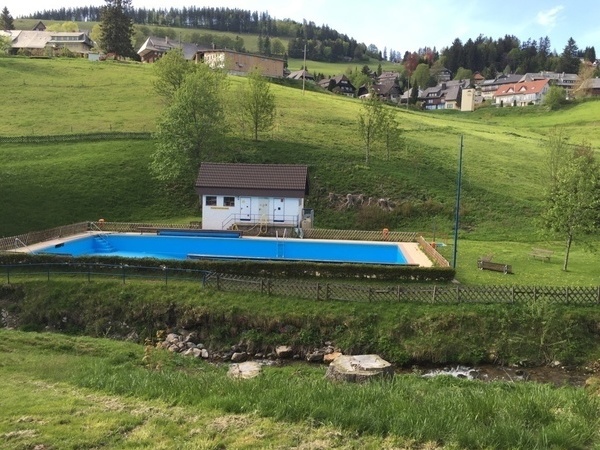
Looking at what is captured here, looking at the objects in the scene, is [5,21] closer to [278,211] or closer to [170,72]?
[170,72]

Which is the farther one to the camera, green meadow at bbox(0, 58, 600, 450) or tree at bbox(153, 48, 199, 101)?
tree at bbox(153, 48, 199, 101)

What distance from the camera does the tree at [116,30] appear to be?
10481 cm

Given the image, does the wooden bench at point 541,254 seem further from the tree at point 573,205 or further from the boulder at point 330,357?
the boulder at point 330,357

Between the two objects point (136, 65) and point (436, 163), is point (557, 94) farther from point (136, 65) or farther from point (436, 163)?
point (136, 65)

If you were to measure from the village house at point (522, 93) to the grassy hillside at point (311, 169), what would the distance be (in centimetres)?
5877

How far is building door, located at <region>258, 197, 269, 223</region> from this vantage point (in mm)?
39156

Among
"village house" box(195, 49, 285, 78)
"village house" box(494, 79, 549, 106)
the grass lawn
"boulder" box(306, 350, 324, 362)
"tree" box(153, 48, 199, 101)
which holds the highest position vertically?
"village house" box(195, 49, 285, 78)

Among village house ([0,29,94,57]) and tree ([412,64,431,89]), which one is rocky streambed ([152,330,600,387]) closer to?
village house ([0,29,94,57])

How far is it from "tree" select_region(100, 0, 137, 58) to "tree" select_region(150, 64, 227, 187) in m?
72.0

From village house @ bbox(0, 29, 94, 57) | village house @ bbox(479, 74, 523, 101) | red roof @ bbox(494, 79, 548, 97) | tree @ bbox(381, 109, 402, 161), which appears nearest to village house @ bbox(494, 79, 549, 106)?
red roof @ bbox(494, 79, 548, 97)

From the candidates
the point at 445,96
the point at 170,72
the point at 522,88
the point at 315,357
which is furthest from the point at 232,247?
the point at 445,96

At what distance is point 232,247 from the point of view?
34.6 metres

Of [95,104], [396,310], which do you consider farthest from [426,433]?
[95,104]

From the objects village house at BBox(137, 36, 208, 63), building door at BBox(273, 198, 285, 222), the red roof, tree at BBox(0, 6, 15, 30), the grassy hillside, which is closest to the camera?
building door at BBox(273, 198, 285, 222)
